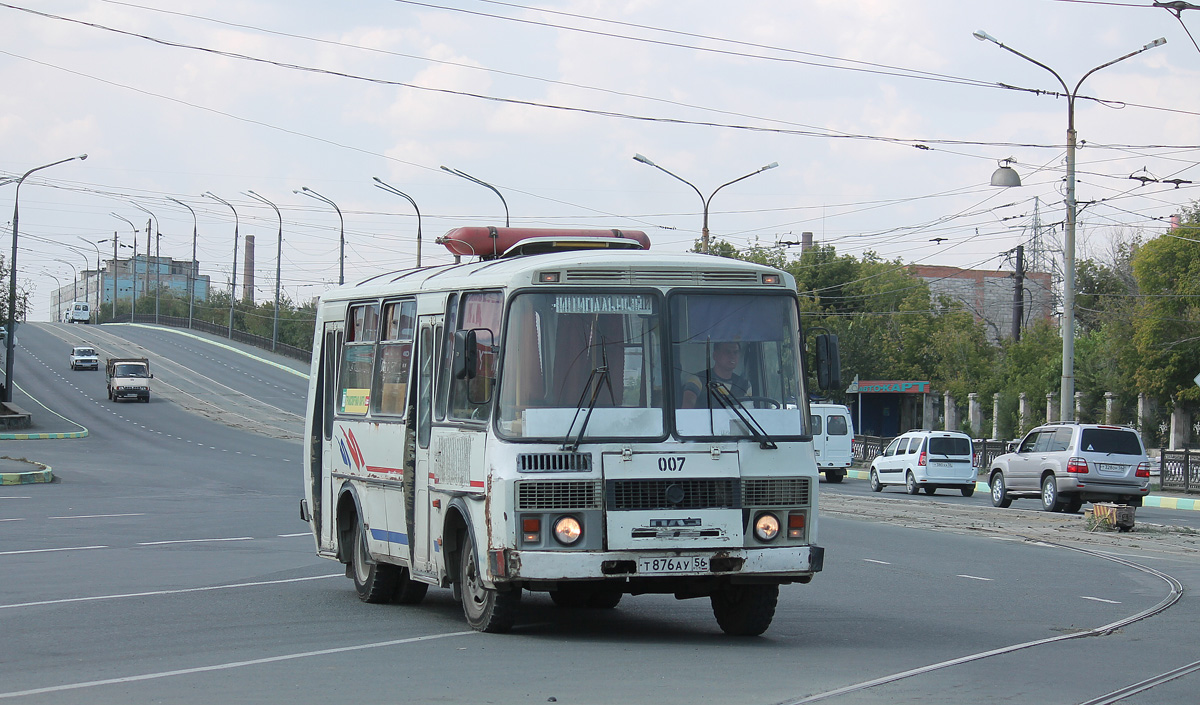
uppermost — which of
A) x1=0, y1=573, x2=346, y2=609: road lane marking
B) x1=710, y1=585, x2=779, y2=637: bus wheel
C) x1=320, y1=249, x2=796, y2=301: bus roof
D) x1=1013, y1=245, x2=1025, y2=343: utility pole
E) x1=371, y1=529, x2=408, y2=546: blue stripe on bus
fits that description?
x1=1013, y1=245, x2=1025, y2=343: utility pole

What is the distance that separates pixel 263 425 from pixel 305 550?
4072cm

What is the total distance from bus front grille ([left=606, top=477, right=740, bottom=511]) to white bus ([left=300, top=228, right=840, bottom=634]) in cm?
1

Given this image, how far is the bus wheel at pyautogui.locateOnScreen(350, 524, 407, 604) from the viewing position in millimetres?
11898

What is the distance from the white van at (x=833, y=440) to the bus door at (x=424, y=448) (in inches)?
1181

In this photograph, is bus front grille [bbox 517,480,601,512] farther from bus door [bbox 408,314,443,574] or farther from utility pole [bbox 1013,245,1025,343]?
utility pole [bbox 1013,245,1025,343]

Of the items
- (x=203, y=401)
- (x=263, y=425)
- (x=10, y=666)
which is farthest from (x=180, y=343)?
(x=10, y=666)

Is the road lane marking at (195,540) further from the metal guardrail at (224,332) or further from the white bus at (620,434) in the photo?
the metal guardrail at (224,332)

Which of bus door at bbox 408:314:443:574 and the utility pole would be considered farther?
the utility pole

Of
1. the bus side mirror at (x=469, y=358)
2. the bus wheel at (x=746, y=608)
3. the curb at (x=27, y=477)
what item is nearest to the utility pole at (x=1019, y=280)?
the curb at (x=27, y=477)

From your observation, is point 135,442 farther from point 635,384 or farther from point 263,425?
point 635,384

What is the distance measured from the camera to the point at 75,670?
330 inches

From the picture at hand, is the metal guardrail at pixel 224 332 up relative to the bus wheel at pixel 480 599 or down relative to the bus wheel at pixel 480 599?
up

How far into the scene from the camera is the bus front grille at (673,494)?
917 cm

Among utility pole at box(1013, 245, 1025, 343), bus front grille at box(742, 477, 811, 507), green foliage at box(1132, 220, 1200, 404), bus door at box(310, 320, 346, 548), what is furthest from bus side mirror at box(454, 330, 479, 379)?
utility pole at box(1013, 245, 1025, 343)
